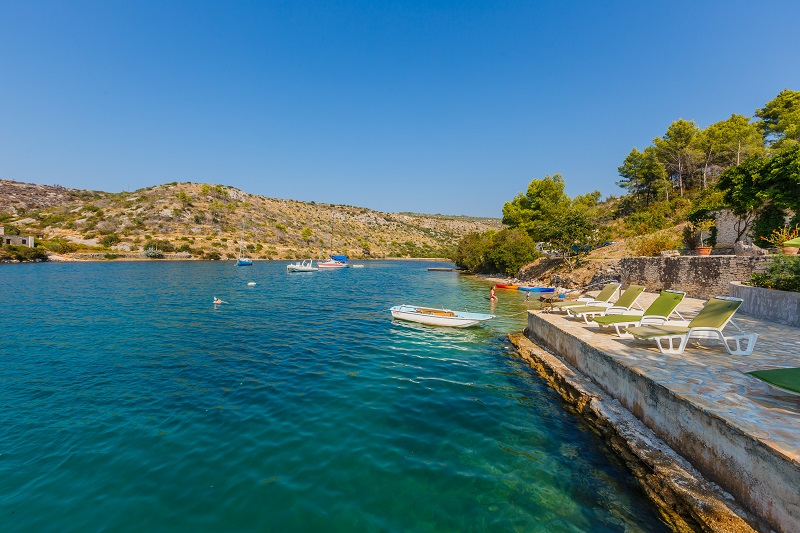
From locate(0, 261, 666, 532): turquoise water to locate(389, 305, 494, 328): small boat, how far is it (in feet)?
6.89

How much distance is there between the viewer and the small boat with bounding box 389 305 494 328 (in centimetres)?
1527

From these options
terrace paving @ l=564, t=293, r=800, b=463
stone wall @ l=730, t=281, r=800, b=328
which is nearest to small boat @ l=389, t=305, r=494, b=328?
terrace paving @ l=564, t=293, r=800, b=463

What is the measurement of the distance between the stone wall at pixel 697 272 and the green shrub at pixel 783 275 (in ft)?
8.17

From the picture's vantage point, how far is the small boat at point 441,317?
1527 cm

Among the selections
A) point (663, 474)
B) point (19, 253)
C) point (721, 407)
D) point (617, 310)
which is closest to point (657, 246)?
point (617, 310)

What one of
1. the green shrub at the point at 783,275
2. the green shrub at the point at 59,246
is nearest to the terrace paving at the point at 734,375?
the green shrub at the point at 783,275

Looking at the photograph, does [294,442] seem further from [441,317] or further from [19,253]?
[19,253]

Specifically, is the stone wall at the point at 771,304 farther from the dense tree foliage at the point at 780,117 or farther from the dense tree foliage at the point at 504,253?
the dense tree foliage at the point at 780,117

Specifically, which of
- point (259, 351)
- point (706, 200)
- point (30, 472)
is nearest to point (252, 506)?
point (30, 472)

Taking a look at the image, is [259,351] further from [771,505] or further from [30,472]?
[771,505]

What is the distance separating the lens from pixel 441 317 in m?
15.7

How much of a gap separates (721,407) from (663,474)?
1154 millimetres

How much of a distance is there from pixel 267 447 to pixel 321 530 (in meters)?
Answer: 2.29

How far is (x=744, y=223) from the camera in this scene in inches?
865
